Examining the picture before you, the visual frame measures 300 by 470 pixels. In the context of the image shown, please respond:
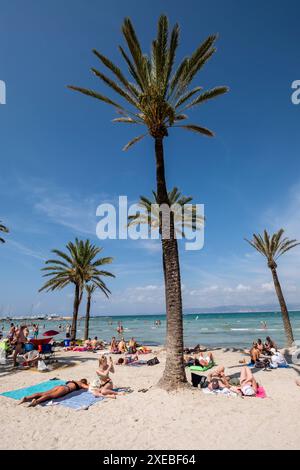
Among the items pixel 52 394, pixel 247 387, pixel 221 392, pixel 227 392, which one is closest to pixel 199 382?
pixel 221 392

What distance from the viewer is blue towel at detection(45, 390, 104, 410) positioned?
25.7ft

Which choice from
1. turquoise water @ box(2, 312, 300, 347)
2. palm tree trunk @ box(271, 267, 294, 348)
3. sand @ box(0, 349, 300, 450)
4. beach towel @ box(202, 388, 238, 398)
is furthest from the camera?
turquoise water @ box(2, 312, 300, 347)

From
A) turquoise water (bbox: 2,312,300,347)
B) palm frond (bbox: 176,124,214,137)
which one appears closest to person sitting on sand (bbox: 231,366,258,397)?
palm frond (bbox: 176,124,214,137)

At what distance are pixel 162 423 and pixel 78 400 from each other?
302cm

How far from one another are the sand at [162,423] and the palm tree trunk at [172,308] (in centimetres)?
56

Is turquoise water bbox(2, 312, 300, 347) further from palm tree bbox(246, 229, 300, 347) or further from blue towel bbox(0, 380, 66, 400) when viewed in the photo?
blue towel bbox(0, 380, 66, 400)

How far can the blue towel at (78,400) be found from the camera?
25.7 ft

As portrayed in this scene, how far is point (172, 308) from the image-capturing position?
9664 mm

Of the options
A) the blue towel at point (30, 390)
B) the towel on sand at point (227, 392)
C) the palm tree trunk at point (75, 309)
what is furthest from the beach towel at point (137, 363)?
the palm tree trunk at point (75, 309)

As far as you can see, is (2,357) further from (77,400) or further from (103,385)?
(77,400)

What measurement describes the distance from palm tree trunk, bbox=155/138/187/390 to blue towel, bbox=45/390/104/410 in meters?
2.30

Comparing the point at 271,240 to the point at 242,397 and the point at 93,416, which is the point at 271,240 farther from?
the point at 93,416
